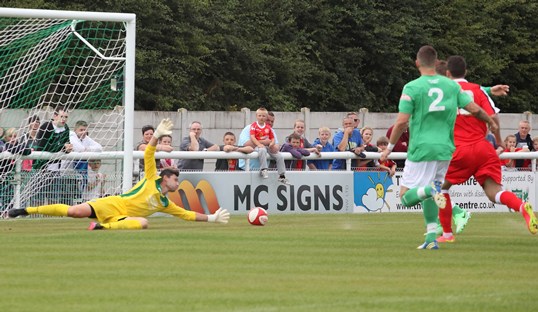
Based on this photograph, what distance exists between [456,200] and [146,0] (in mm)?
14202

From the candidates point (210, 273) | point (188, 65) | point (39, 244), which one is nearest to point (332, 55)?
point (188, 65)

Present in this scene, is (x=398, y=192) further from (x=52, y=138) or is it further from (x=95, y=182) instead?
(x=52, y=138)

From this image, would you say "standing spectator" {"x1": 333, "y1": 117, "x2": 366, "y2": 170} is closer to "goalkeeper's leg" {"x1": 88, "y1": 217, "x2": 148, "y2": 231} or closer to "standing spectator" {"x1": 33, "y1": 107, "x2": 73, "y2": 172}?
"standing spectator" {"x1": 33, "y1": 107, "x2": 73, "y2": 172}

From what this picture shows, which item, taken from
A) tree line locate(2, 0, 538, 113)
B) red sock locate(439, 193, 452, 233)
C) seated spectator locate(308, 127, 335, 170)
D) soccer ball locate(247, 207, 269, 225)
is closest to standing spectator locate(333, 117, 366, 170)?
seated spectator locate(308, 127, 335, 170)

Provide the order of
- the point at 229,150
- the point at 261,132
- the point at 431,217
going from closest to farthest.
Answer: the point at 431,217
the point at 229,150
the point at 261,132

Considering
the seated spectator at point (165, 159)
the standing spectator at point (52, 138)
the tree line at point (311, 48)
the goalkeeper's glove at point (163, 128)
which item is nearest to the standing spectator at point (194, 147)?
the seated spectator at point (165, 159)

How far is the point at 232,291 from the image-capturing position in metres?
10.4

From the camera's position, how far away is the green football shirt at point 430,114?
13875 millimetres

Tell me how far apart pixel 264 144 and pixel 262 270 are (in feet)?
38.5

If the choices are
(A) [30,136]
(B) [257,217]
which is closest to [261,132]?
(A) [30,136]

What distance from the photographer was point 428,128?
14016 mm

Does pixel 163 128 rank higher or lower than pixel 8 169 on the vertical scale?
higher

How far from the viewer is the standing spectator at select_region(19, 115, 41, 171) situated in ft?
66.7

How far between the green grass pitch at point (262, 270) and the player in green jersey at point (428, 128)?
563mm
